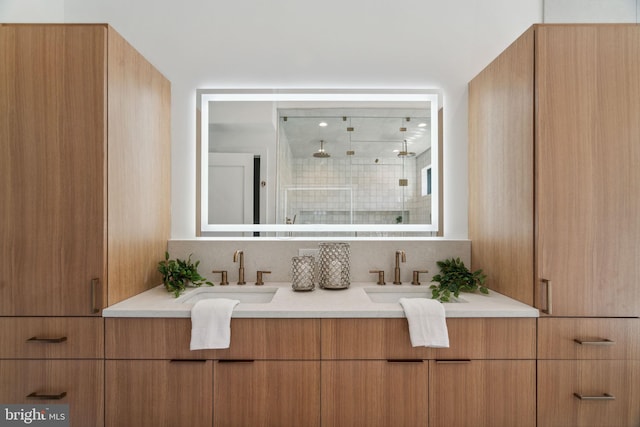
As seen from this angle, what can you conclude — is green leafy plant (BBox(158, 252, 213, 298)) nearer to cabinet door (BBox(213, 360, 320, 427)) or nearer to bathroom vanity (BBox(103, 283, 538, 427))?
bathroom vanity (BBox(103, 283, 538, 427))

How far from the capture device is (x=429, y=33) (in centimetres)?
202

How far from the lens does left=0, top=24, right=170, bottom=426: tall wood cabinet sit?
137 cm

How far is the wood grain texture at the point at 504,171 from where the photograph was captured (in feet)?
4.73

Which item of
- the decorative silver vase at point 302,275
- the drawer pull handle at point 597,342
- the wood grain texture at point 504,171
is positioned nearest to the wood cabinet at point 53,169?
the decorative silver vase at point 302,275

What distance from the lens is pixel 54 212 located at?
1380 millimetres

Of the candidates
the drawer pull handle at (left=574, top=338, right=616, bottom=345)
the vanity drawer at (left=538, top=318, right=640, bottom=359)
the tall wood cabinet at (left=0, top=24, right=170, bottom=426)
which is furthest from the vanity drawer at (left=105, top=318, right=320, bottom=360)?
the drawer pull handle at (left=574, top=338, right=616, bottom=345)

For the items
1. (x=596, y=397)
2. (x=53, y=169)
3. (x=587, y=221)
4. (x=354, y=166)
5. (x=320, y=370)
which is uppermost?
(x=354, y=166)

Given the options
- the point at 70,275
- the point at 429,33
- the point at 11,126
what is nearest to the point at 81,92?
the point at 11,126

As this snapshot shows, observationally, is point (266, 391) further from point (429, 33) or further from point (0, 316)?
point (429, 33)

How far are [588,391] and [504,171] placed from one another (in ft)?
3.35

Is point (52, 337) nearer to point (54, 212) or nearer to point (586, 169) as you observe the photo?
point (54, 212)

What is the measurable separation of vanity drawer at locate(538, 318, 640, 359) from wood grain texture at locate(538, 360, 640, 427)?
1.2 inches

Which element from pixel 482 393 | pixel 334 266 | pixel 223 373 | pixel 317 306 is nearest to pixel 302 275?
pixel 334 266

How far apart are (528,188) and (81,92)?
Result: 200 cm
